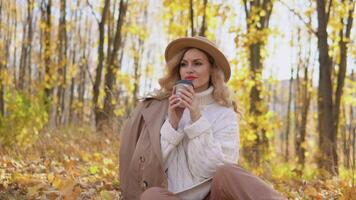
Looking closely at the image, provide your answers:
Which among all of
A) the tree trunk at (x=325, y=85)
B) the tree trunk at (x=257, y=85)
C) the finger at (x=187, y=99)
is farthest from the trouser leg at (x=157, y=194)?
the tree trunk at (x=257, y=85)

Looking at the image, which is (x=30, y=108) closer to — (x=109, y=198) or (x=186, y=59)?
(x=109, y=198)

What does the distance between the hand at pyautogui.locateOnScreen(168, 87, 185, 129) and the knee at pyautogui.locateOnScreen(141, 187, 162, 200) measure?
0.39m

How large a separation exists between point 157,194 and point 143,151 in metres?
0.31

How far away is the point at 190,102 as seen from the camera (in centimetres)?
264

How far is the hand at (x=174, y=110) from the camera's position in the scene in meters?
2.65

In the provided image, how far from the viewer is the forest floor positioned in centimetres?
335

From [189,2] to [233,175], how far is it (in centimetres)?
478

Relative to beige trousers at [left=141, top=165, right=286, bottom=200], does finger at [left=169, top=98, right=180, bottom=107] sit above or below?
above

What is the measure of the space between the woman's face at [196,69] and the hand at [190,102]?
0.84ft

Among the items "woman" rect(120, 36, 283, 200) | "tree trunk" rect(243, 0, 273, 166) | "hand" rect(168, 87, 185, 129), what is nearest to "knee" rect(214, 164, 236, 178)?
"woman" rect(120, 36, 283, 200)

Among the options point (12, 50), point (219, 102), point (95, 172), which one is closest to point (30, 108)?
point (95, 172)

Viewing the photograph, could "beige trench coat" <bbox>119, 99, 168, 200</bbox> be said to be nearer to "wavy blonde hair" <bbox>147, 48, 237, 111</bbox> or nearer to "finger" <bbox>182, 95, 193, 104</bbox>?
"wavy blonde hair" <bbox>147, 48, 237, 111</bbox>

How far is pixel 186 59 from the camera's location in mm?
2969

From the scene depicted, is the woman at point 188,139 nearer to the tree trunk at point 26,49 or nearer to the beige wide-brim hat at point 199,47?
the beige wide-brim hat at point 199,47
